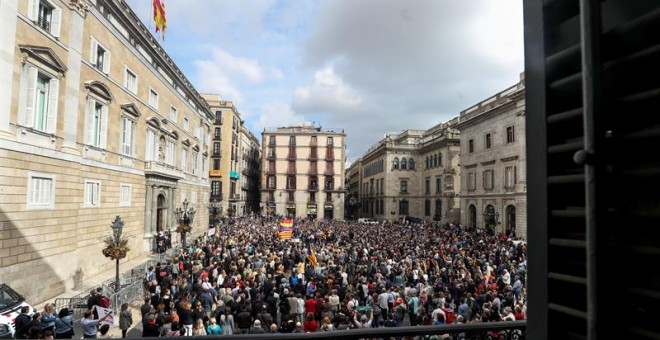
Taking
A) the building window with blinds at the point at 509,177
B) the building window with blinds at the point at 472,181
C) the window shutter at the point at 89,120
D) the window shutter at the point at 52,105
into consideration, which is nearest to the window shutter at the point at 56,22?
the window shutter at the point at 52,105

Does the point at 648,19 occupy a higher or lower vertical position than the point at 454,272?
higher

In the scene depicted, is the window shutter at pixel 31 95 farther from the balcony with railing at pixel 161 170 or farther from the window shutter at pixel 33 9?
the balcony with railing at pixel 161 170

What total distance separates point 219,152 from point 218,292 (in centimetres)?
5339

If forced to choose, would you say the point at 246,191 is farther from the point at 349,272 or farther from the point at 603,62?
the point at 603,62

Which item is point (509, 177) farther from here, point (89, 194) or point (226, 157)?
point (226, 157)

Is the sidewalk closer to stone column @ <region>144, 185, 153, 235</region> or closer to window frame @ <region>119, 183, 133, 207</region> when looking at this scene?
stone column @ <region>144, 185, 153, 235</region>

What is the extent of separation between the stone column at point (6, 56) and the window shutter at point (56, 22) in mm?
2911

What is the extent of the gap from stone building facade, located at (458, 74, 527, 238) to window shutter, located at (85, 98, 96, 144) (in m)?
29.6

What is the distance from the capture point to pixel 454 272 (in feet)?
53.2

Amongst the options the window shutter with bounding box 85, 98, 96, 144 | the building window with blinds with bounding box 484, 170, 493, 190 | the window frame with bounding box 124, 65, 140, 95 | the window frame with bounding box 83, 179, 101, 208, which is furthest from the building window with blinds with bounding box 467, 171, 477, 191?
the window shutter with bounding box 85, 98, 96, 144

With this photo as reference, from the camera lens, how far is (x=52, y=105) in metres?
16.7

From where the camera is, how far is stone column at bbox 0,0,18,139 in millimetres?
13445

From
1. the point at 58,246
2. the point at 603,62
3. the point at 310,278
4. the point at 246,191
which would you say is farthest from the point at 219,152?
the point at 603,62

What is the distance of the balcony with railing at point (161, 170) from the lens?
28.3 m
